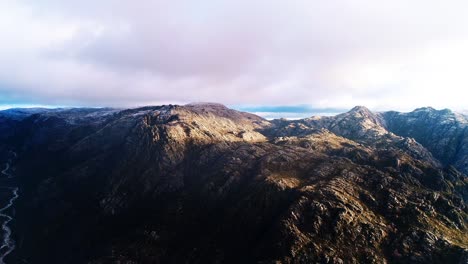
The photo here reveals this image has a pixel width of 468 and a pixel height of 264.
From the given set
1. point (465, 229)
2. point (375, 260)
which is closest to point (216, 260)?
point (375, 260)

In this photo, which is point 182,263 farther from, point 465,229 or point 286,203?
point 465,229

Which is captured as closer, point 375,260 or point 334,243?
point 375,260

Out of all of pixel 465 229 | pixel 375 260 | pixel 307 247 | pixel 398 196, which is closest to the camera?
pixel 375 260

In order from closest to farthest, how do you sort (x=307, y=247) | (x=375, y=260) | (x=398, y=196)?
1. (x=375, y=260)
2. (x=307, y=247)
3. (x=398, y=196)

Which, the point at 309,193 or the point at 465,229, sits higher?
the point at 309,193

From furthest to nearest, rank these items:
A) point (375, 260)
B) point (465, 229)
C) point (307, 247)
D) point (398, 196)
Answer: point (398, 196) → point (465, 229) → point (307, 247) → point (375, 260)

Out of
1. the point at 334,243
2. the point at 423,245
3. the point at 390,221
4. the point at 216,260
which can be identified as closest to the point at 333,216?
the point at 334,243

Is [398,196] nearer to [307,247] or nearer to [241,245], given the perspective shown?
[307,247]

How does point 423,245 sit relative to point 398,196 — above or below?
below

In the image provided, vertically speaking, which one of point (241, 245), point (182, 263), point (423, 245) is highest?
point (423, 245)
